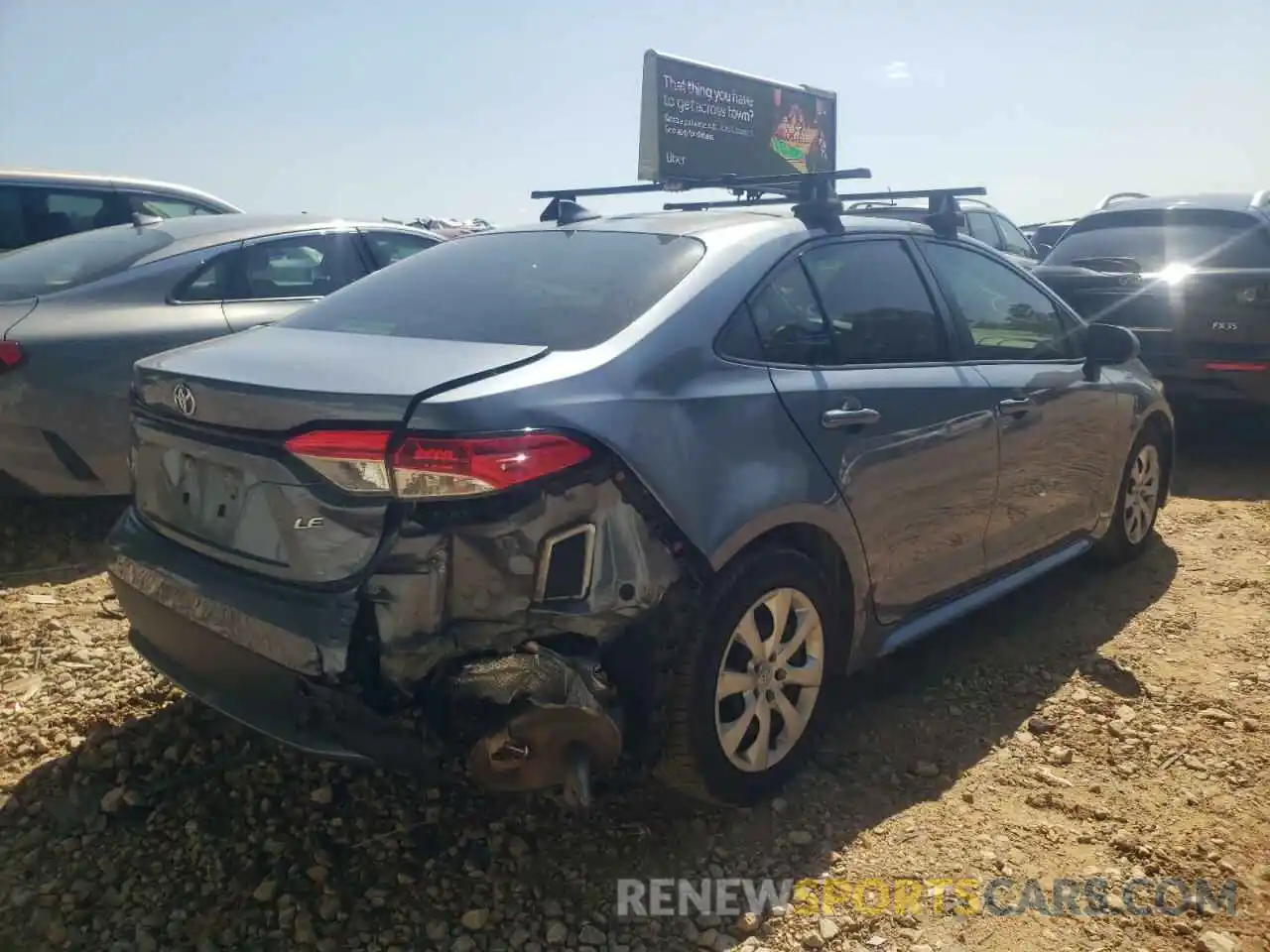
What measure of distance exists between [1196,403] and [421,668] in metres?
5.80

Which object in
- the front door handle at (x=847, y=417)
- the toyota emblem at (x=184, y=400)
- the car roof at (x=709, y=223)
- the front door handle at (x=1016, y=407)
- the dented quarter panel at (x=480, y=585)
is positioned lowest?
the dented quarter panel at (x=480, y=585)

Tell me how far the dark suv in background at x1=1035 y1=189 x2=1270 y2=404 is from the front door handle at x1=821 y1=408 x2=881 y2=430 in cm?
411

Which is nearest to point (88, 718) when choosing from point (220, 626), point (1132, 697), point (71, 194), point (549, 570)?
point (220, 626)

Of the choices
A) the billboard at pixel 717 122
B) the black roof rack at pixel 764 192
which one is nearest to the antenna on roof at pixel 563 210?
the black roof rack at pixel 764 192

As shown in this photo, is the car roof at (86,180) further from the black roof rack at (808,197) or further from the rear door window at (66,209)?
the black roof rack at (808,197)

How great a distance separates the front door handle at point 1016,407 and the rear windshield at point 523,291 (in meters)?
1.35

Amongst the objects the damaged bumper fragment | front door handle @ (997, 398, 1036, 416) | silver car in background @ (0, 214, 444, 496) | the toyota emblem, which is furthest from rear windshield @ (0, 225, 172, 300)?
front door handle @ (997, 398, 1036, 416)

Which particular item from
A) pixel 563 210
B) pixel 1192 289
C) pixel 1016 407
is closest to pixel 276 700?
pixel 563 210

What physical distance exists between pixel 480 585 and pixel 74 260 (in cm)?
361

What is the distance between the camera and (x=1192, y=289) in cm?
618

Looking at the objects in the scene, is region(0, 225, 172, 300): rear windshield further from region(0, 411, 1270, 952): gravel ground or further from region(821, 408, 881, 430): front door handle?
region(821, 408, 881, 430): front door handle

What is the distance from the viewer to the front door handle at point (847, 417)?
286 cm

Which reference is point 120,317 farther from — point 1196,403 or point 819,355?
point 1196,403

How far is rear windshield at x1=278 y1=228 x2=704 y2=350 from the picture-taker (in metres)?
2.61
